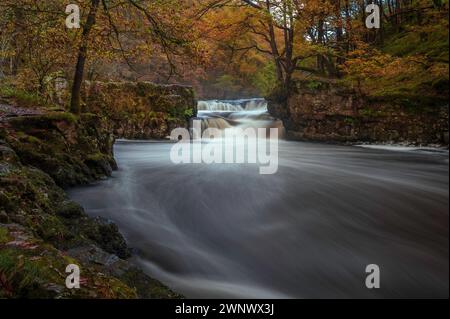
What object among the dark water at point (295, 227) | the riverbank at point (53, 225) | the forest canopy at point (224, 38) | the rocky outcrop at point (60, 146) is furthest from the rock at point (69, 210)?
the forest canopy at point (224, 38)

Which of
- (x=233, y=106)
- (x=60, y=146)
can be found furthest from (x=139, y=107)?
(x=60, y=146)

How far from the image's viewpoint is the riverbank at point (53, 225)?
2207mm

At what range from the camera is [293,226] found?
2.27 metres

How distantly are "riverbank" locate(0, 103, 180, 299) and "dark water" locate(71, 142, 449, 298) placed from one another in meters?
0.40

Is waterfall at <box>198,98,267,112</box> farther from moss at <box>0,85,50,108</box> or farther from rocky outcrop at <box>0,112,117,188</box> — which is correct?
rocky outcrop at <box>0,112,117,188</box>

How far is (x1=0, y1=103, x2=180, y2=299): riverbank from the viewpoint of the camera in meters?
2.21

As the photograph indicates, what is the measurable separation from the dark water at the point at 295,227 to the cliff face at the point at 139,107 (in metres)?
7.91

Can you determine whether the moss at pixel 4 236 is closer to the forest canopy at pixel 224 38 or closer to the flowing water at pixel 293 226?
the flowing water at pixel 293 226

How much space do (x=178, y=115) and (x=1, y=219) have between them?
11639mm

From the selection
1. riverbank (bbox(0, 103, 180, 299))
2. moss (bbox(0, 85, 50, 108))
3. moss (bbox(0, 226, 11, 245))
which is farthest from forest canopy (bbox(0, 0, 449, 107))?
moss (bbox(0, 226, 11, 245))

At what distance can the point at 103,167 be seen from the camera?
21.3 ft

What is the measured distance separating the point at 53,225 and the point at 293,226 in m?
2.37

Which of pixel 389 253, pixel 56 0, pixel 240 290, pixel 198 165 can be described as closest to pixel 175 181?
pixel 198 165

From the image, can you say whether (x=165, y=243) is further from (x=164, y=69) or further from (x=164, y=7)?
(x=164, y=69)
